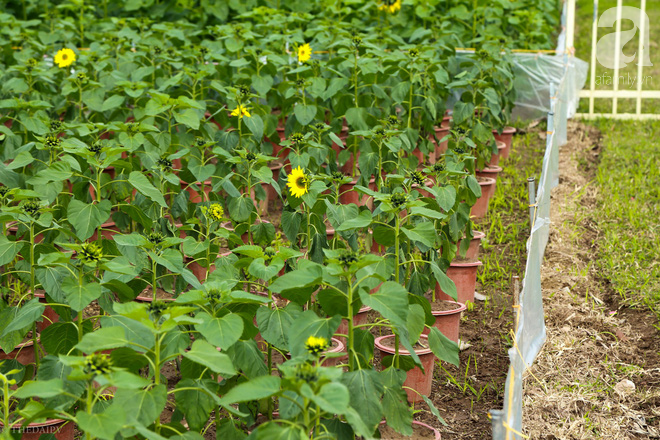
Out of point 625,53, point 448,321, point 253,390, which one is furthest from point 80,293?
point 625,53

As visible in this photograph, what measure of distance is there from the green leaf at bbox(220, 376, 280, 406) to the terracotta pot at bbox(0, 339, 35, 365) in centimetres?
145

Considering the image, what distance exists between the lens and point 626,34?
863 centimetres

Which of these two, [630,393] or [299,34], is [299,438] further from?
[299,34]

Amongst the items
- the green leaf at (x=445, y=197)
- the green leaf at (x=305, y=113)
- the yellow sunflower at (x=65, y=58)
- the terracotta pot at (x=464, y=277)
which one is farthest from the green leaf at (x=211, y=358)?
the yellow sunflower at (x=65, y=58)

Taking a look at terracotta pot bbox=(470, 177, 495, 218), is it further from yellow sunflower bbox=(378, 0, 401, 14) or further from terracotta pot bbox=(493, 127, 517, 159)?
yellow sunflower bbox=(378, 0, 401, 14)

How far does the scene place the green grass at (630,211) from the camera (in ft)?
15.1

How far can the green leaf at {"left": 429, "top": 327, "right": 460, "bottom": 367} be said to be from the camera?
2.97 m

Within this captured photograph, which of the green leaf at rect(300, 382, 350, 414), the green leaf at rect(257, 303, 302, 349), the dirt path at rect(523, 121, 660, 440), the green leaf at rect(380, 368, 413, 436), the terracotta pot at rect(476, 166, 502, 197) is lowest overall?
the dirt path at rect(523, 121, 660, 440)

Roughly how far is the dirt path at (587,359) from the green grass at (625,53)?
2908mm

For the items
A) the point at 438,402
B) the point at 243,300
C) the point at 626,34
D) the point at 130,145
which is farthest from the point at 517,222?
the point at 626,34

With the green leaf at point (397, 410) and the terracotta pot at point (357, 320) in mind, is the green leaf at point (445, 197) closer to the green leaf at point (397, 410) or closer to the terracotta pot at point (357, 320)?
the terracotta pot at point (357, 320)

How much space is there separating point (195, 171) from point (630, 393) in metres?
2.30

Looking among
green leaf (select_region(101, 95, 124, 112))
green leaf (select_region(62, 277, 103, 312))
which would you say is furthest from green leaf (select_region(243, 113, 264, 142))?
green leaf (select_region(62, 277, 103, 312))

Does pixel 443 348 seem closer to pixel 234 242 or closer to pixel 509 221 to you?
pixel 234 242
